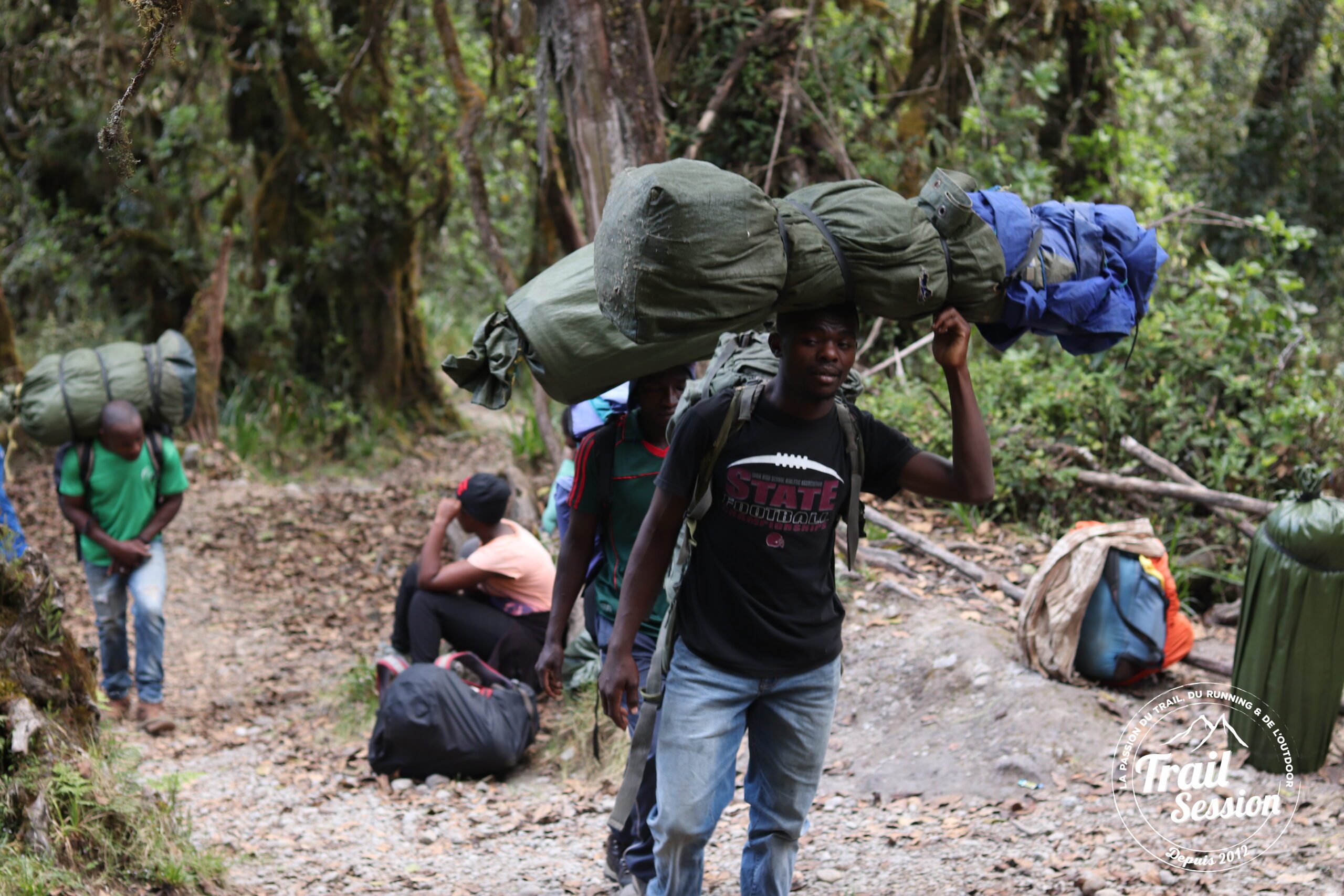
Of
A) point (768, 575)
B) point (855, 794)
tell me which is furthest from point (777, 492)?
point (855, 794)

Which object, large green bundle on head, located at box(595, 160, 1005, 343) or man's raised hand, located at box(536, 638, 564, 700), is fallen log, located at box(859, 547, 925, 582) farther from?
large green bundle on head, located at box(595, 160, 1005, 343)

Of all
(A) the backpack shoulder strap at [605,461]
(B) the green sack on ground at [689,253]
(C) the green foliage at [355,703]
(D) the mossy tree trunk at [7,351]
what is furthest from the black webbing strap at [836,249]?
(D) the mossy tree trunk at [7,351]

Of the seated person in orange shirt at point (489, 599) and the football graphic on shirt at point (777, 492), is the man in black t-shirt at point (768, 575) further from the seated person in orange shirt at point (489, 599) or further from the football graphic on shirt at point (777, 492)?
the seated person in orange shirt at point (489, 599)

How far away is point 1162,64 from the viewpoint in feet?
41.2

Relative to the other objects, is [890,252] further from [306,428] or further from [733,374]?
[306,428]

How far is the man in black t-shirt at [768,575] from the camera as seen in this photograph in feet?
9.03

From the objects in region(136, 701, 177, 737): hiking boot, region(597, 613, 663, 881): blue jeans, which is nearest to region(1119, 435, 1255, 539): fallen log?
region(597, 613, 663, 881): blue jeans

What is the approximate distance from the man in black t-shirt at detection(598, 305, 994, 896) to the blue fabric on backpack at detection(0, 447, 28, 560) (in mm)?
2488

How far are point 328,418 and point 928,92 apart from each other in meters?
7.67

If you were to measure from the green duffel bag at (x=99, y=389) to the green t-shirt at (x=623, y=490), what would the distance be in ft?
12.1

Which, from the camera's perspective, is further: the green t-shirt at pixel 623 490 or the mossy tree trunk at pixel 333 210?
the mossy tree trunk at pixel 333 210

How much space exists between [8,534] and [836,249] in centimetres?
324

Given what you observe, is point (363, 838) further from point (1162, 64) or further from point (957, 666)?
point (1162, 64)

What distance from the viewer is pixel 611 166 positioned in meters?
5.73
